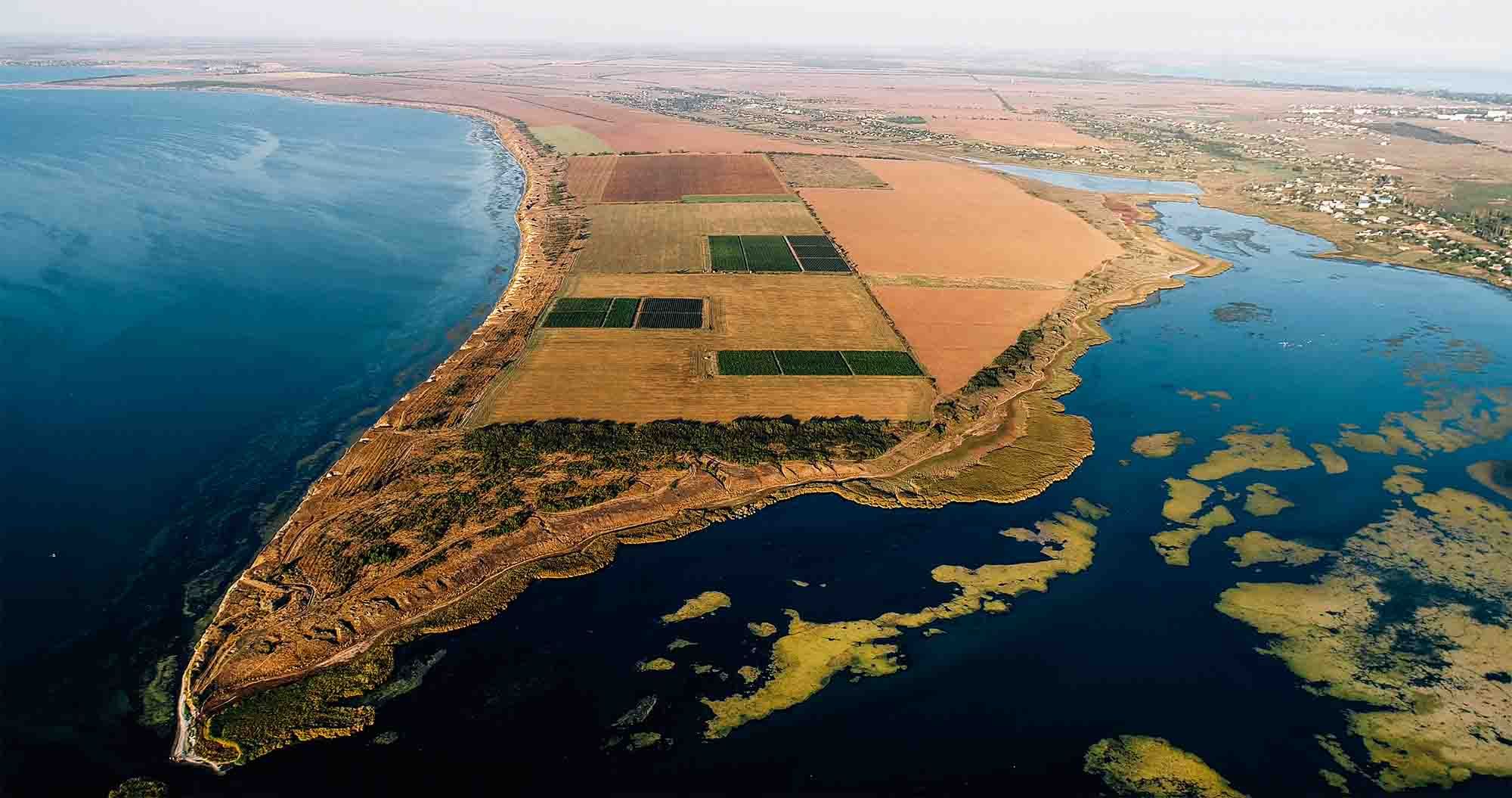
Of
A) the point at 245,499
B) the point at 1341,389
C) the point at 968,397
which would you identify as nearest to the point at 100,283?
the point at 245,499

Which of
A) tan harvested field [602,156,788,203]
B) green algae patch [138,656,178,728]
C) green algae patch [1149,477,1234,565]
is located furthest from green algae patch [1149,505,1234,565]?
tan harvested field [602,156,788,203]

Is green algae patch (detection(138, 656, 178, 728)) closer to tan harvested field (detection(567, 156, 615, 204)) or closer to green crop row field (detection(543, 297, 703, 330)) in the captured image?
green crop row field (detection(543, 297, 703, 330))

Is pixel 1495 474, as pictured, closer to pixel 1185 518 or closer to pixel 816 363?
pixel 1185 518

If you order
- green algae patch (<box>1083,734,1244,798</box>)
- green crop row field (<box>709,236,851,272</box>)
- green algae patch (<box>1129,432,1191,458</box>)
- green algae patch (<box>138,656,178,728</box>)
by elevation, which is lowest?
green algae patch (<box>138,656,178,728</box>)

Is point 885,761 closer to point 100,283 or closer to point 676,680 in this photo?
point 676,680

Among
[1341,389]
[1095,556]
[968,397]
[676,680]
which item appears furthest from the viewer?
[1341,389]

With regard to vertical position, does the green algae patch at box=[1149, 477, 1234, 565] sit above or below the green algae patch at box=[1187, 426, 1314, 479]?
below
